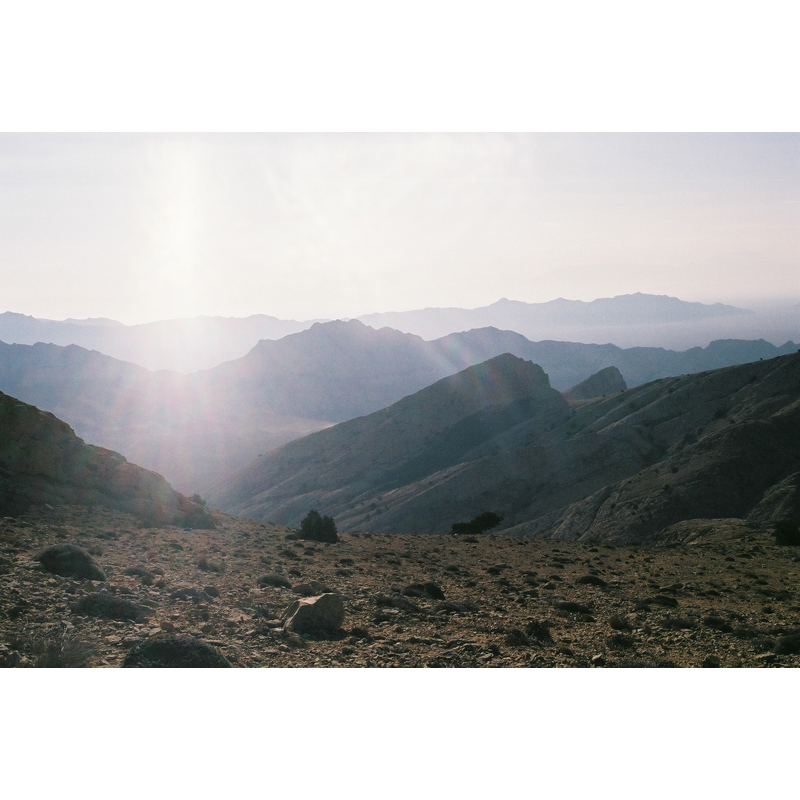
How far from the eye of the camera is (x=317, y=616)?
9398mm

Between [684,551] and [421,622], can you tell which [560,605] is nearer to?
[421,622]

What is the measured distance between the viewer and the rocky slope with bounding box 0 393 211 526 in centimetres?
1850

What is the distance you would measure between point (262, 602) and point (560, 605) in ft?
20.2

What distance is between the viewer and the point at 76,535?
15695mm

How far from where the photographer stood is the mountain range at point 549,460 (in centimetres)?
4169

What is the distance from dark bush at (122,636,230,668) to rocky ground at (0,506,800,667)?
31 cm

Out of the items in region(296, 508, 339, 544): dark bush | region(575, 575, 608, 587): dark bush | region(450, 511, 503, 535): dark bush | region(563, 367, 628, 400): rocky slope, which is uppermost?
region(563, 367, 628, 400): rocky slope

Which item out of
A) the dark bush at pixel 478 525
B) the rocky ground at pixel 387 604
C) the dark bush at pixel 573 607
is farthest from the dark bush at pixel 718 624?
the dark bush at pixel 478 525

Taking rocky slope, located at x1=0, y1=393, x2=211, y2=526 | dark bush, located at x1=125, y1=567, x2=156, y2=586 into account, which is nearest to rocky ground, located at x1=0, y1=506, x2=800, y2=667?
dark bush, located at x1=125, y1=567, x2=156, y2=586

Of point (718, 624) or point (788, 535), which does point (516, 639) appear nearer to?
point (718, 624)

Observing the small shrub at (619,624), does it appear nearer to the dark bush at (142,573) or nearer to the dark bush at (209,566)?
the dark bush at (209,566)

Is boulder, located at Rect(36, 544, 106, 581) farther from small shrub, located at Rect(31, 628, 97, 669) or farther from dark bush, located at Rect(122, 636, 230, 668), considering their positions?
dark bush, located at Rect(122, 636, 230, 668)

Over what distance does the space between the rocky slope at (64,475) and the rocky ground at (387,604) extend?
1.09 m

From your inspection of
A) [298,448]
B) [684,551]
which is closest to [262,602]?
[684,551]
